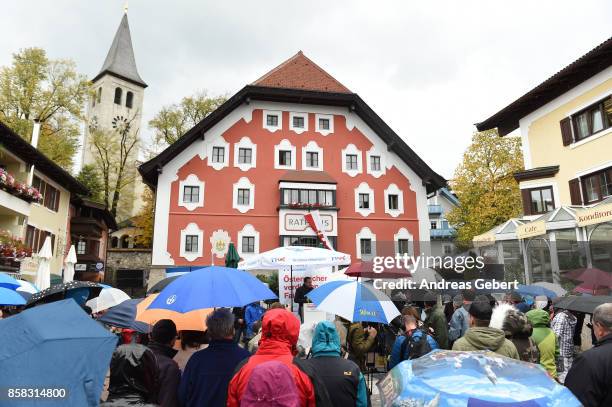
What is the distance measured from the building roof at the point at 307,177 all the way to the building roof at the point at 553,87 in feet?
29.8

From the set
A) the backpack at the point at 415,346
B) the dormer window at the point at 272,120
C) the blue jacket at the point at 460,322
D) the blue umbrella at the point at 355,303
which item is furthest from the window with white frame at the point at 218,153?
the backpack at the point at 415,346

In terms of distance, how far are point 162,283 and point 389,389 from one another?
785cm

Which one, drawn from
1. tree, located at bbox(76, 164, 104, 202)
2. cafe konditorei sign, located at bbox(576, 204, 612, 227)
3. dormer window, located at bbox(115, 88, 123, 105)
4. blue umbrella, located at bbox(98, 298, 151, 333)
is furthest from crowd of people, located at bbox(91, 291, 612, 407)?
dormer window, located at bbox(115, 88, 123, 105)

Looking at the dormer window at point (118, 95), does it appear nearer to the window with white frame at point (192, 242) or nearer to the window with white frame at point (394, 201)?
the window with white frame at point (192, 242)

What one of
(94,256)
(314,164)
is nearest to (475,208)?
(314,164)

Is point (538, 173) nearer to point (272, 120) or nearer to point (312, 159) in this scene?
point (312, 159)

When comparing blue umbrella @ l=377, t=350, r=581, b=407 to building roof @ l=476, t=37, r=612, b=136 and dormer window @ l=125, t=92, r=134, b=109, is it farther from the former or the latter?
dormer window @ l=125, t=92, r=134, b=109

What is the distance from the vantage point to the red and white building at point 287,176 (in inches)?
1027

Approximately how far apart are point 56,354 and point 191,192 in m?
24.3

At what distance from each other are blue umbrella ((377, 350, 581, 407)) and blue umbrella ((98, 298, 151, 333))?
431 centimetres

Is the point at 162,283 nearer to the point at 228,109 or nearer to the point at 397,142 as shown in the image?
the point at 228,109

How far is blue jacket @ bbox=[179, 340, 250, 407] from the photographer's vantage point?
360 cm

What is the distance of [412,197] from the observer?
29.3 m

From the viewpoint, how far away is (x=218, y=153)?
1078 inches
